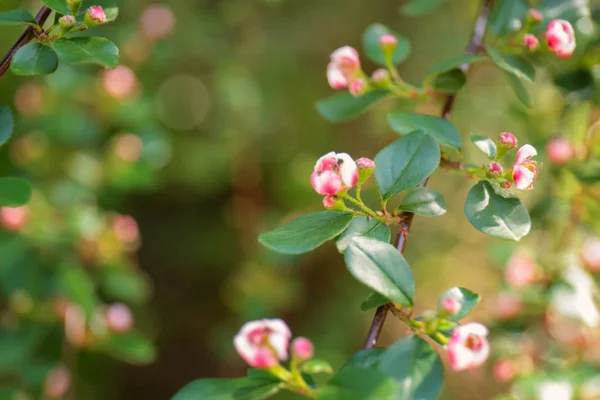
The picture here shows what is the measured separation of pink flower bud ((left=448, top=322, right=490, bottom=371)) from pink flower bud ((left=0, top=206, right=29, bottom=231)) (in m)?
1.13

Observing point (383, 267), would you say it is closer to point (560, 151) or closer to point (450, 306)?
point (450, 306)

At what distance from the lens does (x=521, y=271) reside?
131 cm

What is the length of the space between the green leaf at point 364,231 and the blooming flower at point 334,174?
0.17 ft

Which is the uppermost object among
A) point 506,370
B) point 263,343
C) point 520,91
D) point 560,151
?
point 520,91

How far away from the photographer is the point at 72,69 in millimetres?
1625

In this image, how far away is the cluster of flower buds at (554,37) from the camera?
0.88 meters

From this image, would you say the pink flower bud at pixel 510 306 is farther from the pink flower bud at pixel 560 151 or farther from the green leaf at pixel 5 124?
the green leaf at pixel 5 124

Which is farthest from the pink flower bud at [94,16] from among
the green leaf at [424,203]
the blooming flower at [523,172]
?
the blooming flower at [523,172]

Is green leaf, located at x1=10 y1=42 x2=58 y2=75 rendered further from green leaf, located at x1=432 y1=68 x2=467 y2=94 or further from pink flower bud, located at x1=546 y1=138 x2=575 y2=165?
pink flower bud, located at x1=546 y1=138 x2=575 y2=165

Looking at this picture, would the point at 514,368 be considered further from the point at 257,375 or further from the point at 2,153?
the point at 2,153

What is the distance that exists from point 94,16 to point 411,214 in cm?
47

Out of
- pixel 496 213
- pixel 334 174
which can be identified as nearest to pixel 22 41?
pixel 334 174

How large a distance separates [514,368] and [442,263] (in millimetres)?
1268

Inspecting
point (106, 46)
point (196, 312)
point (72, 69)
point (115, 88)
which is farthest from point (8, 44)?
Result: point (106, 46)
